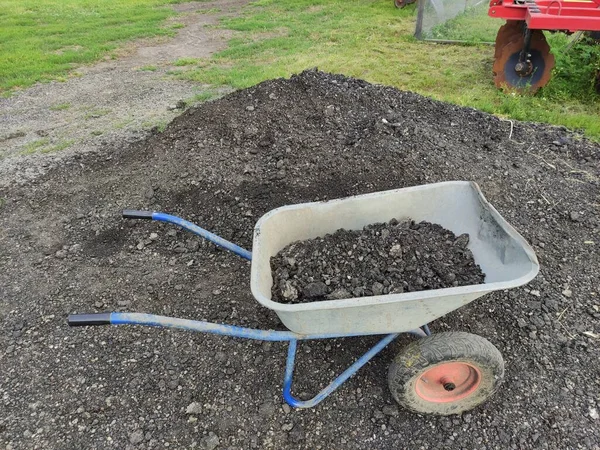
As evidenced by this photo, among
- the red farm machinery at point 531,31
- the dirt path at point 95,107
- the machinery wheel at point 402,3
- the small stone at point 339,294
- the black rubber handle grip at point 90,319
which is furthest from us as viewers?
the machinery wheel at point 402,3

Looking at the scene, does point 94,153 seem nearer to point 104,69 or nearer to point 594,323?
A: point 104,69

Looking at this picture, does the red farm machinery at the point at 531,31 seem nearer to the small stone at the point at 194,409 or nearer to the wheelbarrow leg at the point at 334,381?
the wheelbarrow leg at the point at 334,381

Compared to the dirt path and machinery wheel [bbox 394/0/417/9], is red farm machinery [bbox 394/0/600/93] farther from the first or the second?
machinery wheel [bbox 394/0/417/9]

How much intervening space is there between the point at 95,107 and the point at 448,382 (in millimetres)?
5962

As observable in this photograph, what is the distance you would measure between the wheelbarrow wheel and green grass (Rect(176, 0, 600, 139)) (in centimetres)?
395

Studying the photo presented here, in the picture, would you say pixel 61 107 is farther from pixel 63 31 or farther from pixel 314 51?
pixel 63 31

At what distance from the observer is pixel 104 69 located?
25.8ft

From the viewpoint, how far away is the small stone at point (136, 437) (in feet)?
7.62

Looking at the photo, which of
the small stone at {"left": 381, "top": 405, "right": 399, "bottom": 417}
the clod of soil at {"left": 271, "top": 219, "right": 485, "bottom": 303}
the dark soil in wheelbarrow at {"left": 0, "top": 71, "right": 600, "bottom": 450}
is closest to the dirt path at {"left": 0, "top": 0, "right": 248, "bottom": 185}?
the dark soil in wheelbarrow at {"left": 0, "top": 71, "right": 600, "bottom": 450}

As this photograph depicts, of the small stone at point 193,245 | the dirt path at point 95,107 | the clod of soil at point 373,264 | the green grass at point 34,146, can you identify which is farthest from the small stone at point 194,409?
the green grass at point 34,146

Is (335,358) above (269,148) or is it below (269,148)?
below

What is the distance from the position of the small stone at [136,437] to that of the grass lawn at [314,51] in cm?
518

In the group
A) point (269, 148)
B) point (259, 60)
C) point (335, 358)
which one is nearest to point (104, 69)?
point (259, 60)

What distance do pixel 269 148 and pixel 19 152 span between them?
10.3 feet
